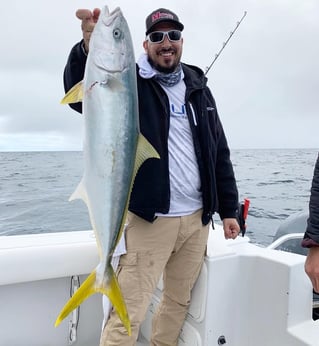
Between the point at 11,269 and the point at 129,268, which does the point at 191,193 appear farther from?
the point at 11,269

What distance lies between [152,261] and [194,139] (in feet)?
2.41

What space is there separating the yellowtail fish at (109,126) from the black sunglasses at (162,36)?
0.72 meters

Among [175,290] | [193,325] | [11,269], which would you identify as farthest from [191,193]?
[11,269]

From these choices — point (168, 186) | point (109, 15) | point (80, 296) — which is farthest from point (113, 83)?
point (80, 296)

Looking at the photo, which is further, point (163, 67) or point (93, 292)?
point (163, 67)

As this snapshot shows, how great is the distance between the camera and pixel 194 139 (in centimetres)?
225

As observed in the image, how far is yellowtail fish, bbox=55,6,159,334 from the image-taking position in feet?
4.85

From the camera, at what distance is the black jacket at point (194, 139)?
2.08 m

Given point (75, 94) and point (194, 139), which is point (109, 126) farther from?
point (194, 139)

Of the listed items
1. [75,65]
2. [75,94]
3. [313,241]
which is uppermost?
[75,65]

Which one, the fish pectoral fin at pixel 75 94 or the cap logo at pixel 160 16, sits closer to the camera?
the fish pectoral fin at pixel 75 94

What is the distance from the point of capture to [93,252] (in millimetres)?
2711

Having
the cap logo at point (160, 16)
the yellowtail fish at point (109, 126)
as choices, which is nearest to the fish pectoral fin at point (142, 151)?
the yellowtail fish at point (109, 126)

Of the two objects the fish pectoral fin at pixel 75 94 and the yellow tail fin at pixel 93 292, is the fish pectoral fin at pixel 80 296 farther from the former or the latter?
the fish pectoral fin at pixel 75 94
